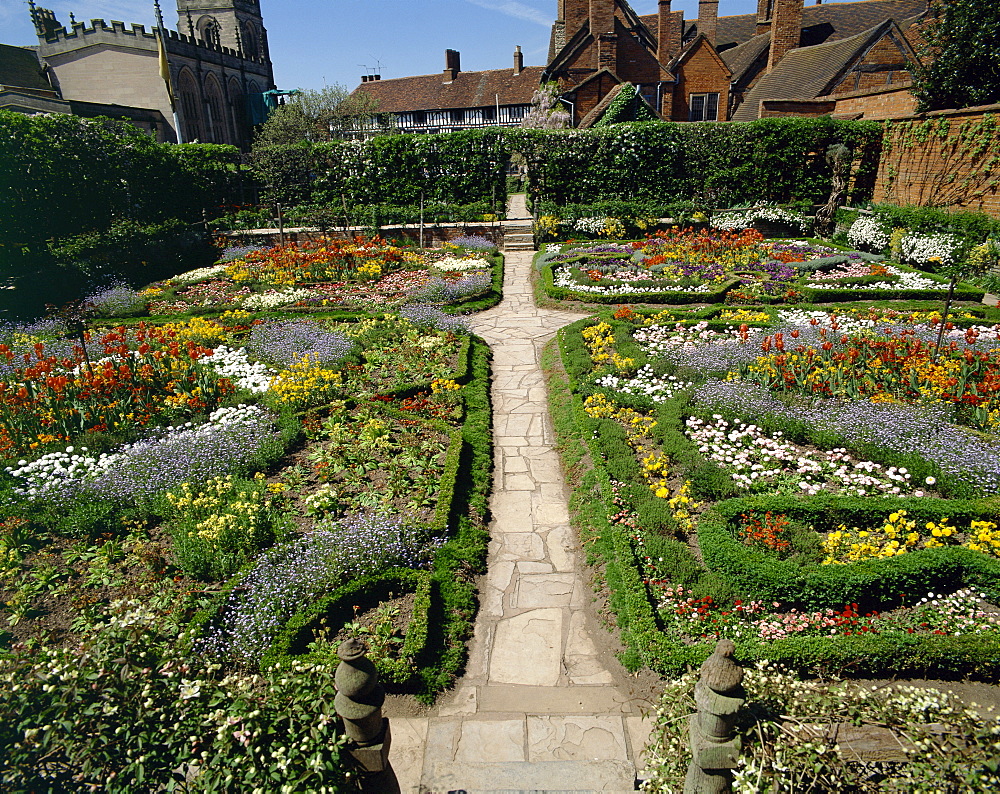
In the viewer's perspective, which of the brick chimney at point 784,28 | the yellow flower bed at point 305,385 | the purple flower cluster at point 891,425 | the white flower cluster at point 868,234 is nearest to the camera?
the purple flower cluster at point 891,425

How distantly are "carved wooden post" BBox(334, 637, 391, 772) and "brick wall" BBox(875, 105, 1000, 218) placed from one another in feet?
62.6

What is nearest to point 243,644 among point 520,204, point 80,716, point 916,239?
point 80,716

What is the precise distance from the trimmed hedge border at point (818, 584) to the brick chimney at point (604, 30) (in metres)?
27.5

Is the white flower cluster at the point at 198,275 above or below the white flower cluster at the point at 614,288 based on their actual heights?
above

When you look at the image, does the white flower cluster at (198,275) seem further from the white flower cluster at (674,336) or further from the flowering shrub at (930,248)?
the flowering shrub at (930,248)

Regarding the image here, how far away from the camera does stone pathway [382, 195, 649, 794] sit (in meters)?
3.99

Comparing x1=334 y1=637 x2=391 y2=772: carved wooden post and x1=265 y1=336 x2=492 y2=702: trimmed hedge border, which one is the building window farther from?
x1=334 y1=637 x2=391 y2=772: carved wooden post

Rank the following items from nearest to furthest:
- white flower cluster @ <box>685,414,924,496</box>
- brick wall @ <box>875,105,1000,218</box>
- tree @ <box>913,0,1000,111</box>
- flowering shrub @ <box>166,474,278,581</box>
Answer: flowering shrub @ <box>166,474,278,581</box> → white flower cluster @ <box>685,414,924,496</box> → brick wall @ <box>875,105,1000,218</box> → tree @ <box>913,0,1000,111</box>

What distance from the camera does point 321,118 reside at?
1534 inches

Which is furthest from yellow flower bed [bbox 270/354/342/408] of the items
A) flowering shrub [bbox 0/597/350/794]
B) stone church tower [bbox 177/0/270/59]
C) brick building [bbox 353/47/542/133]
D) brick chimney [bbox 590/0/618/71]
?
stone church tower [bbox 177/0/270/59]

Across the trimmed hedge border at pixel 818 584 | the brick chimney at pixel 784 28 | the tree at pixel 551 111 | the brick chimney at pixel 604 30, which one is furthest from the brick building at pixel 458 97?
the trimmed hedge border at pixel 818 584

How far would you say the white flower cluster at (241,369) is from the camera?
368 inches

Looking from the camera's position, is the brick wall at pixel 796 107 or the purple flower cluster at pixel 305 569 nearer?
the purple flower cluster at pixel 305 569

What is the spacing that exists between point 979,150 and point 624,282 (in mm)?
10419
